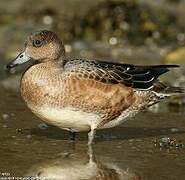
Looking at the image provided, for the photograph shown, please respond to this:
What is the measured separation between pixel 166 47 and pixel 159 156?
19.5ft

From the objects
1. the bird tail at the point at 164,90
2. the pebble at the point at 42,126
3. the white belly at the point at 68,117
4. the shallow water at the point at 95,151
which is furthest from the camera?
the pebble at the point at 42,126

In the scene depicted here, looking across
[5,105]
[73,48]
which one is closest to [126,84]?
[5,105]

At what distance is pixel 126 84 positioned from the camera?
765 centimetres

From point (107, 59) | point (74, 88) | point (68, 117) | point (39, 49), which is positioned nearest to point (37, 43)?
point (39, 49)

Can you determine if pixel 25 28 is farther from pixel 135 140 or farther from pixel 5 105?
pixel 135 140

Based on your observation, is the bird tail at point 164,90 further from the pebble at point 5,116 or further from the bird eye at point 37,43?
the pebble at point 5,116

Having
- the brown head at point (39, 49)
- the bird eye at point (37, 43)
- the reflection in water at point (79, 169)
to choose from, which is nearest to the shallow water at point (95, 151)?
the reflection in water at point (79, 169)

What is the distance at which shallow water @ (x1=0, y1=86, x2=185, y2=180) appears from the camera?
651cm

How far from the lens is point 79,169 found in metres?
6.65

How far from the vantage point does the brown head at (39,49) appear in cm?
740

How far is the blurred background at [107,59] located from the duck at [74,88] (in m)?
0.30

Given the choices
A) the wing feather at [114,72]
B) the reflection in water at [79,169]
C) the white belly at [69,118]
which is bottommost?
the reflection in water at [79,169]

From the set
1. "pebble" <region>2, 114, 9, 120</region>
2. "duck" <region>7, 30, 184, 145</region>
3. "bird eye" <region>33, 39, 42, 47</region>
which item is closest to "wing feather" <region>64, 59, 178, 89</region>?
"duck" <region>7, 30, 184, 145</region>

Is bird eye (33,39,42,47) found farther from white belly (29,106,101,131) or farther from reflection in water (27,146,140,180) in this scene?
reflection in water (27,146,140,180)
